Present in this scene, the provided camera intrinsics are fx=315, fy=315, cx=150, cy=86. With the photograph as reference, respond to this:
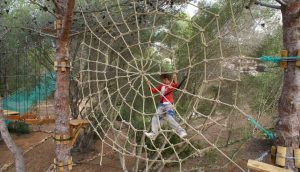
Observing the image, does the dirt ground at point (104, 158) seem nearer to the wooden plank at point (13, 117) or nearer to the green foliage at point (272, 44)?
the wooden plank at point (13, 117)

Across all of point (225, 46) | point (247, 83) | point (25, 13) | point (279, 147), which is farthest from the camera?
point (25, 13)

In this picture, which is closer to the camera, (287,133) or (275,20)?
(287,133)

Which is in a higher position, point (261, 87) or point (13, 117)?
point (261, 87)

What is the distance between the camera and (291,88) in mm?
2143

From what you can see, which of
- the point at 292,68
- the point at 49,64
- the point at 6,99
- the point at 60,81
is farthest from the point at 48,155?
the point at 292,68

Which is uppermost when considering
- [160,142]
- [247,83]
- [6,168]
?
[247,83]

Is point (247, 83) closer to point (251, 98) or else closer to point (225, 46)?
point (251, 98)

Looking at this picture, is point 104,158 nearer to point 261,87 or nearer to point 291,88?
point 261,87

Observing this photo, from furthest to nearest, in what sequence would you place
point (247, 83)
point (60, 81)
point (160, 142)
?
1. point (160, 142)
2. point (247, 83)
3. point (60, 81)

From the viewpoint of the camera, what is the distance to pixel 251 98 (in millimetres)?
4270

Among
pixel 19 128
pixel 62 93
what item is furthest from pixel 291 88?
pixel 19 128

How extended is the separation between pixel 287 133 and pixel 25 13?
18.8 feet

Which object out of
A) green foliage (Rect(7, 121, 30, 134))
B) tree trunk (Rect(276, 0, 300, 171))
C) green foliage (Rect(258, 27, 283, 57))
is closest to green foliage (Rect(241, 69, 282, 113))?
green foliage (Rect(258, 27, 283, 57))

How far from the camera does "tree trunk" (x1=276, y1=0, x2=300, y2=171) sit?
211cm
